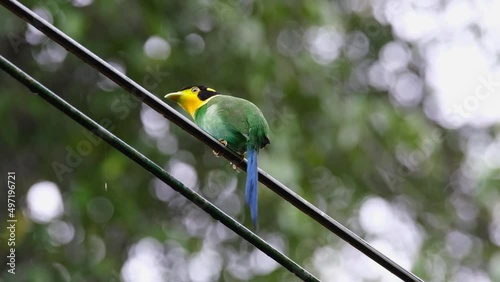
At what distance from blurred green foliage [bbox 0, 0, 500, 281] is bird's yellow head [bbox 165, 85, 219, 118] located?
0.76 metres

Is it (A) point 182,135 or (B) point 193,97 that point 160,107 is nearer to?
(B) point 193,97

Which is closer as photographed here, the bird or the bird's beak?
the bird

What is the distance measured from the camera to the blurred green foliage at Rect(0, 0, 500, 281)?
4.12 metres

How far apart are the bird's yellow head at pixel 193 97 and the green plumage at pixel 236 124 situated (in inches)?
6.6

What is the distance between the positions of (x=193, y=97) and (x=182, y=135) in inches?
54.0

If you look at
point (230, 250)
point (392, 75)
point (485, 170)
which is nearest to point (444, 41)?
point (392, 75)

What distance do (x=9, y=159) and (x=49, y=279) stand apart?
93 centimetres

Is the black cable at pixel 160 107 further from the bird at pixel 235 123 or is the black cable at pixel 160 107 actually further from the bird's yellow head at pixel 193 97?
the bird's yellow head at pixel 193 97

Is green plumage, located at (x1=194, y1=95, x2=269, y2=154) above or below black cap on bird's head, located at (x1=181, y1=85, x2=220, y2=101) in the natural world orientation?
below

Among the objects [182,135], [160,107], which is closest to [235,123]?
[160,107]

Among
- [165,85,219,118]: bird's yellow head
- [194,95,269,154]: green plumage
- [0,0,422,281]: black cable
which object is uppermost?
[165,85,219,118]: bird's yellow head

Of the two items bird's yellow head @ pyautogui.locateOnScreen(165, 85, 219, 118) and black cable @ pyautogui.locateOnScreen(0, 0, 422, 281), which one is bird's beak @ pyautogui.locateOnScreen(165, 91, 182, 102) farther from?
black cable @ pyautogui.locateOnScreen(0, 0, 422, 281)

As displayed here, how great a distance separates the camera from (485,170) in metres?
5.13

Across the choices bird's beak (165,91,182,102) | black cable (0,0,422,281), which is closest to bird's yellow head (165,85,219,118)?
bird's beak (165,91,182,102)
